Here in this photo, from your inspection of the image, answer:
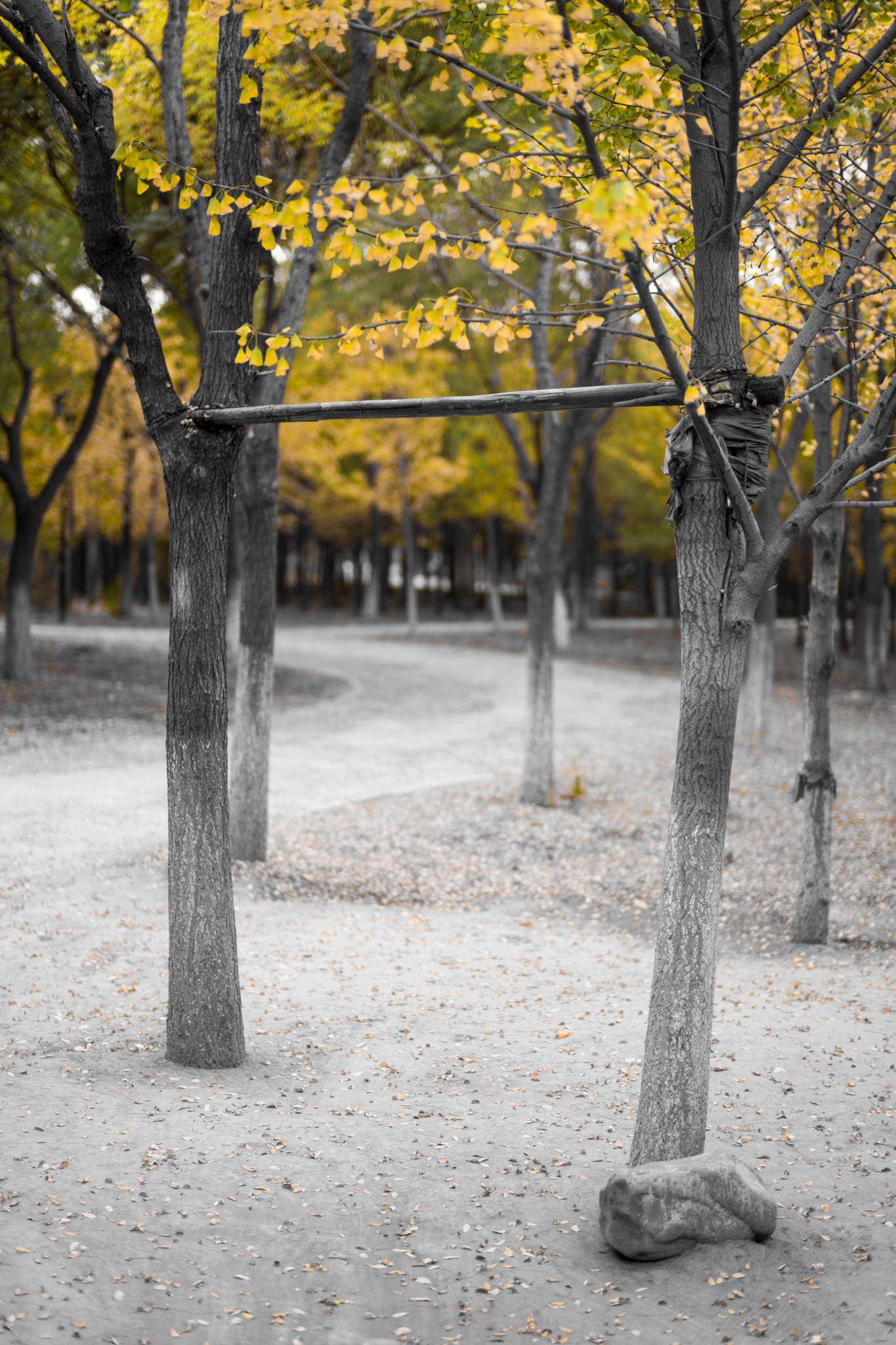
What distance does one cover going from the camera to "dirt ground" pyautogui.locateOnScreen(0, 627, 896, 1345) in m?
3.60

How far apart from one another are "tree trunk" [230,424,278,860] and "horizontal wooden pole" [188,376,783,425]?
4.55m

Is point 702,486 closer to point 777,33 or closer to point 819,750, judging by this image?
point 777,33

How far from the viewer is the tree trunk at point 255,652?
361 inches

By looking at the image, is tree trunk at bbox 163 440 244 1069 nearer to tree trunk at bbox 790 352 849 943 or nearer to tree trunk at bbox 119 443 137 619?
tree trunk at bbox 790 352 849 943

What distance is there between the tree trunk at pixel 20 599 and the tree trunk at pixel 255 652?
954cm

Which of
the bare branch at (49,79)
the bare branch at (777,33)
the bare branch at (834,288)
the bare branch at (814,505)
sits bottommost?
the bare branch at (814,505)

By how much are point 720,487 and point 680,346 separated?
69.5 inches

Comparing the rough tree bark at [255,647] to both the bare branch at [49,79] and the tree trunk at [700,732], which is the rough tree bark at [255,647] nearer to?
the bare branch at [49,79]

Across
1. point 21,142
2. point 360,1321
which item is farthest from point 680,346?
point 21,142

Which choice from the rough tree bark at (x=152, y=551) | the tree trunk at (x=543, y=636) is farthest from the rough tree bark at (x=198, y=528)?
the rough tree bark at (x=152, y=551)

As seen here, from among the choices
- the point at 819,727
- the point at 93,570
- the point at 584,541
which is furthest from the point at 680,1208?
the point at 93,570

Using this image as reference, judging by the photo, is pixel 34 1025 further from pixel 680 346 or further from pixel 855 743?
pixel 855 743

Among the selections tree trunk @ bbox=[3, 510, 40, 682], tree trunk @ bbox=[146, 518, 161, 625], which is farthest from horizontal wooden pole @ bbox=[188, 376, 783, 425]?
tree trunk @ bbox=[146, 518, 161, 625]

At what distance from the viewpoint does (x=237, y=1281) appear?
11.9ft
